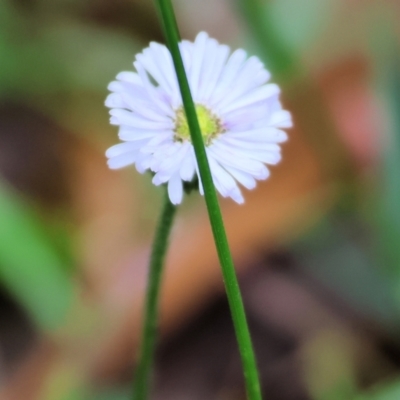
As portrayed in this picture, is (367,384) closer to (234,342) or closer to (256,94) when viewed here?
(234,342)

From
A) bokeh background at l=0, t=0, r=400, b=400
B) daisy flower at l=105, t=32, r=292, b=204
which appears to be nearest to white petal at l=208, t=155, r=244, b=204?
daisy flower at l=105, t=32, r=292, b=204

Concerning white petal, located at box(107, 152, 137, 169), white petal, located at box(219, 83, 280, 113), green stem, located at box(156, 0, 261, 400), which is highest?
white petal, located at box(219, 83, 280, 113)

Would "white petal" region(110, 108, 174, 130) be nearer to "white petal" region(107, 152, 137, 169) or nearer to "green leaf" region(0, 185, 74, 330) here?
"white petal" region(107, 152, 137, 169)

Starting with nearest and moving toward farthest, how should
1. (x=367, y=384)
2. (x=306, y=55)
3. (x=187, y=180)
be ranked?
1. (x=187, y=180)
2. (x=367, y=384)
3. (x=306, y=55)

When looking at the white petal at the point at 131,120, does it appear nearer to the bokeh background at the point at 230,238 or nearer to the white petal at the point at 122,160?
the white petal at the point at 122,160

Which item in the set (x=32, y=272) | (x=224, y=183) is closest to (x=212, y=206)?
(x=224, y=183)

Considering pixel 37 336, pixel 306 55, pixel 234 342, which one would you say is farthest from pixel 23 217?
pixel 306 55

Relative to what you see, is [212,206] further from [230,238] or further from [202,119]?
[230,238]
